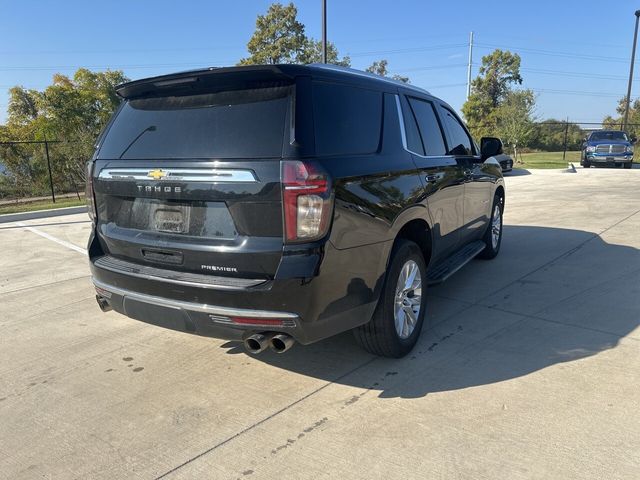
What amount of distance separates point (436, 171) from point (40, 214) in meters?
11.0

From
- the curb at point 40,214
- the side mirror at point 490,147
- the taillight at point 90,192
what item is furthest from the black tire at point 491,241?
the curb at point 40,214

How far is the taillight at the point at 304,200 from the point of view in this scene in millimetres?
2551

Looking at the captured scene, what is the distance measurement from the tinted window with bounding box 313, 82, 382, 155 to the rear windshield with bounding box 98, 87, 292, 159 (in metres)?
0.23

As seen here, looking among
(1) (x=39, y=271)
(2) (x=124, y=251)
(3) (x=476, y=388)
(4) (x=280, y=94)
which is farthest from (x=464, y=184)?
(1) (x=39, y=271)

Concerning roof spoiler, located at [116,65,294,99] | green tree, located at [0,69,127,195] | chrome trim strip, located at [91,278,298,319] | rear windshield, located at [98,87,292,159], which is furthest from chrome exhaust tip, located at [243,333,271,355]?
green tree, located at [0,69,127,195]

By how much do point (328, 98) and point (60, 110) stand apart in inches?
1116

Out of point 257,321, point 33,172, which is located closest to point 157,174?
point 257,321

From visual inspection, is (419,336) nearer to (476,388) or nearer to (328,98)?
(476,388)

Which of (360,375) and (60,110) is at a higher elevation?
(60,110)

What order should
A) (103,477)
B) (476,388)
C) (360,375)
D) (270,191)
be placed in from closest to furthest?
(103,477) < (270,191) < (476,388) < (360,375)

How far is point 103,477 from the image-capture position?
2412mm

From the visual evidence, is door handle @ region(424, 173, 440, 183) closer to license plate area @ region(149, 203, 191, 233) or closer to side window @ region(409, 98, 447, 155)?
side window @ region(409, 98, 447, 155)

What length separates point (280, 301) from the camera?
2.59 meters

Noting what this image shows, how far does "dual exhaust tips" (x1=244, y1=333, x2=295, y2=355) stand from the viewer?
2.69m
